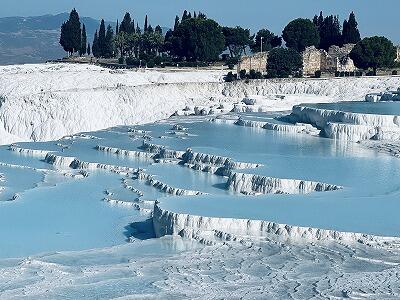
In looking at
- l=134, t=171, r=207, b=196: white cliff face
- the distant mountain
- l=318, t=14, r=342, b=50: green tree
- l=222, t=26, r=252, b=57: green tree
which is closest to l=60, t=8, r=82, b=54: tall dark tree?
l=222, t=26, r=252, b=57: green tree

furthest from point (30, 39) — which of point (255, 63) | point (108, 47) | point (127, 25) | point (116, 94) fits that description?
point (116, 94)

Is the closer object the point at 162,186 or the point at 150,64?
the point at 162,186

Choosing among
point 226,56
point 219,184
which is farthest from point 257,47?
point 219,184

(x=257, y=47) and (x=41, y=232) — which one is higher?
(x=257, y=47)

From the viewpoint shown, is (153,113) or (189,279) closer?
(189,279)

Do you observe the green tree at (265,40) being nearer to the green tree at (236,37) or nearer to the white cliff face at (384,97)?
the green tree at (236,37)

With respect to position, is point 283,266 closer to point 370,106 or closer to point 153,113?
point 370,106

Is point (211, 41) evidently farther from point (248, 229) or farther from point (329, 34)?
point (248, 229)

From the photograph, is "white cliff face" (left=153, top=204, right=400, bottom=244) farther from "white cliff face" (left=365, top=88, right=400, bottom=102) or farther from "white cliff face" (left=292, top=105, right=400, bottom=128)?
"white cliff face" (left=365, top=88, right=400, bottom=102)
